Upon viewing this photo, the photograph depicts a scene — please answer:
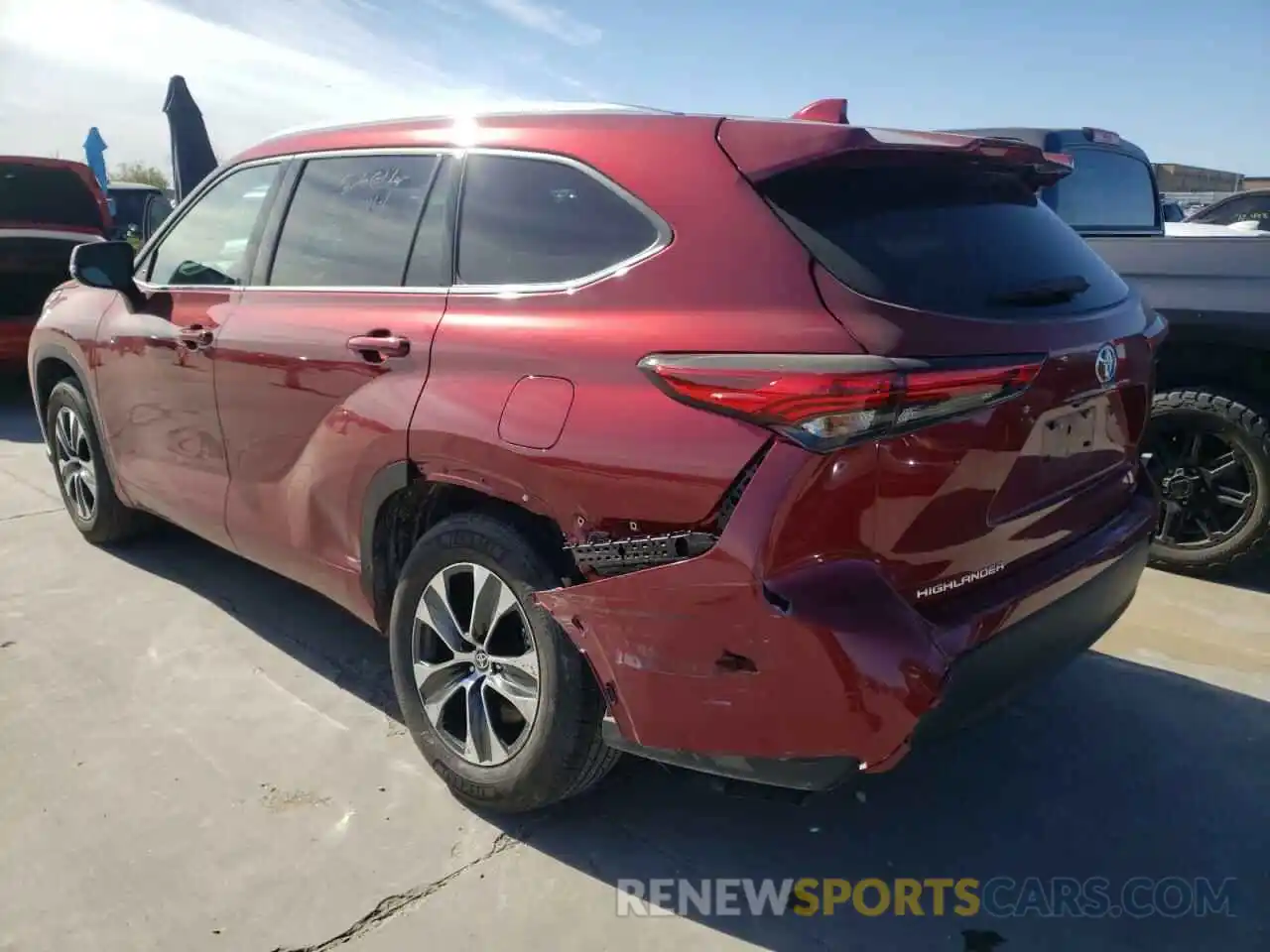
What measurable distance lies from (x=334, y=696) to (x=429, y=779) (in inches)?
25.5

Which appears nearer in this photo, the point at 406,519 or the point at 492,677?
the point at 492,677

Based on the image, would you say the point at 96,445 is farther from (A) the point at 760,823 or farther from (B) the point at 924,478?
(B) the point at 924,478

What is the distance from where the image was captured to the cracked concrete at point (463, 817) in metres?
2.39

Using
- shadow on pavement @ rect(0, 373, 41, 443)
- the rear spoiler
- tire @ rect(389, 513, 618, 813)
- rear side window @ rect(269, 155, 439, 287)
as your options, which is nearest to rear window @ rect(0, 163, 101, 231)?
shadow on pavement @ rect(0, 373, 41, 443)

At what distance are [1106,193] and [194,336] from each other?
18.6ft

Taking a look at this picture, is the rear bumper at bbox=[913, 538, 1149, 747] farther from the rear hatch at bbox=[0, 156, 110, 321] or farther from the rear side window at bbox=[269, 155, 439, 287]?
the rear hatch at bbox=[0, 156, 110, 321]

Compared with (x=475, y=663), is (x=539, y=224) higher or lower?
higher

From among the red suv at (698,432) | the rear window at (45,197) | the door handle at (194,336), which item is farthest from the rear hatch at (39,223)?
the red suv at (698,432)

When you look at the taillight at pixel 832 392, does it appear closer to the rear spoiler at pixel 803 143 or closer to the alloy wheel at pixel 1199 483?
the rear spoiler at pixel 803 143

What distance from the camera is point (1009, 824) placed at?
2770 millimetres

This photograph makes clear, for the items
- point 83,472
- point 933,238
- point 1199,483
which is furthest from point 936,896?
point 83,472

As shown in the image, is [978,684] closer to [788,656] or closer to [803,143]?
[788,656]

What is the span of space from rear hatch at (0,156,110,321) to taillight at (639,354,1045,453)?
24.9 ft

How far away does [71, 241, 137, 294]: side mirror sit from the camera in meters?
3.97
